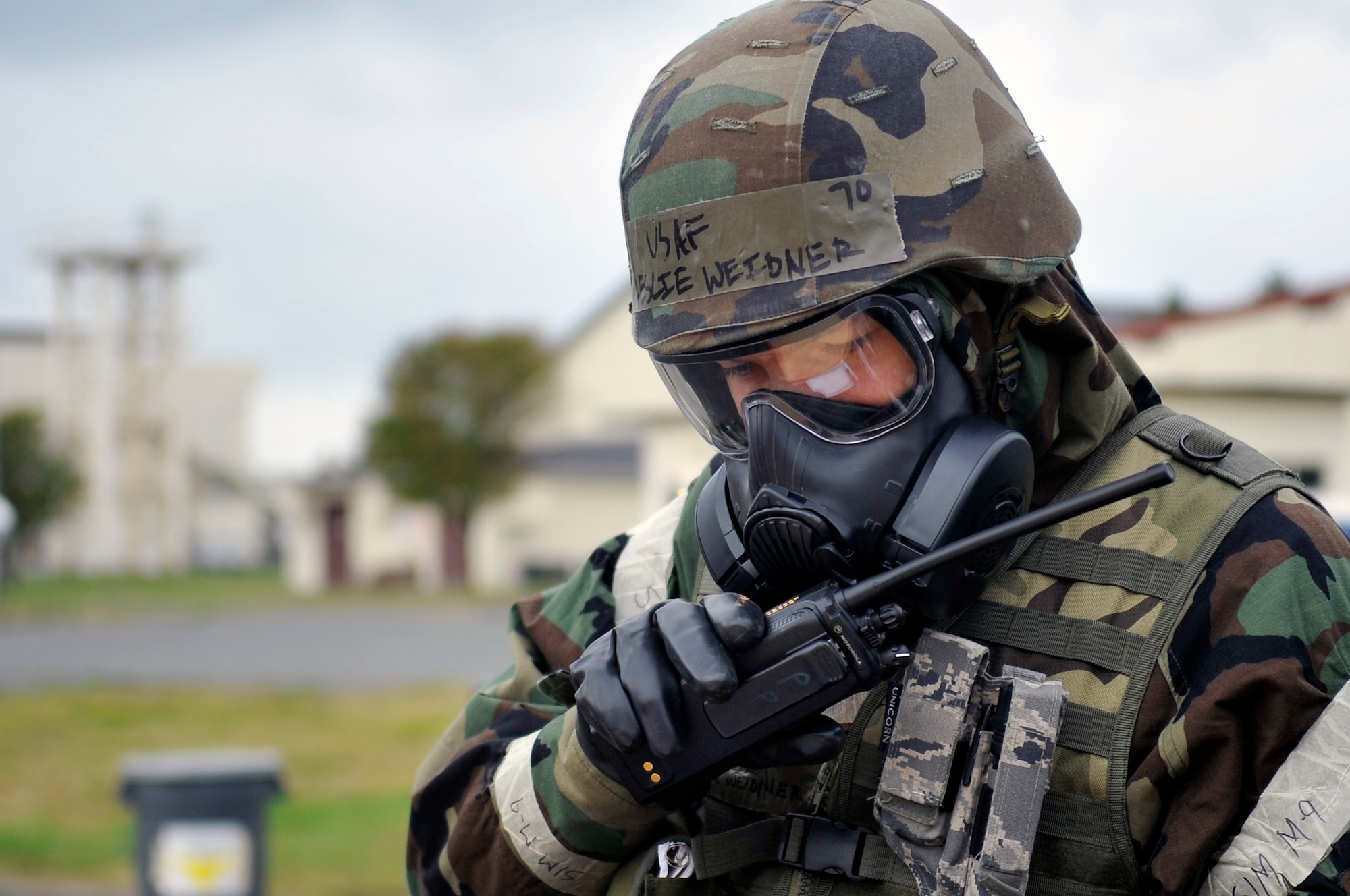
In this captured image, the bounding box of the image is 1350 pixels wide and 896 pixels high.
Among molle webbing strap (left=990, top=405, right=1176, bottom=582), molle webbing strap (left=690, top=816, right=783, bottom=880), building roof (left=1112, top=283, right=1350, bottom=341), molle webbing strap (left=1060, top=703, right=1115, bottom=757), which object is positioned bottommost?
molle webbing strap (left=690, top=816, right=783, bottom=880)

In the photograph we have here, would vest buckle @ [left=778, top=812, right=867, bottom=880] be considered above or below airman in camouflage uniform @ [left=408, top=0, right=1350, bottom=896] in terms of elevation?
below

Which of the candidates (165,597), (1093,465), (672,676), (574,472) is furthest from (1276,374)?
(165,597)

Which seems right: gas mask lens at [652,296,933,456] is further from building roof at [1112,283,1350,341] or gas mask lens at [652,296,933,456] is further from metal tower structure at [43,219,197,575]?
metal tower structure at [43,219,197,575]

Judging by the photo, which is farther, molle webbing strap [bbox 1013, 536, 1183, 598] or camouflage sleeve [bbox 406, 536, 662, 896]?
camouflage sleeve [bbox 406, 536, 662, 896]

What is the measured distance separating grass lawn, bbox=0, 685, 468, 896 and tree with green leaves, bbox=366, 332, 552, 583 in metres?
19.6

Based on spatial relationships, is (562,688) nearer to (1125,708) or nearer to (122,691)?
(1125,708)

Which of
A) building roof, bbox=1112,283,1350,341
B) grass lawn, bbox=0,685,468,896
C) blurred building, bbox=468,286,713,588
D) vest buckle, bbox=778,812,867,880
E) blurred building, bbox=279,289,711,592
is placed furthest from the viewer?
blurred building, bbox=279,289,711,592

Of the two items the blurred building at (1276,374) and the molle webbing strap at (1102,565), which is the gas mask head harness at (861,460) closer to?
the molle webbing strap at (1102,565)

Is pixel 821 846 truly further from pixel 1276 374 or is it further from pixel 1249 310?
pixel 1249 310

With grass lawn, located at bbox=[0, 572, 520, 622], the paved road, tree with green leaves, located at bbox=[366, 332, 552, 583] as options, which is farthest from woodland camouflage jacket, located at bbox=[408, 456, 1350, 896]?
tree with green leaves, located at bbox=[366, 332, 552, 583]

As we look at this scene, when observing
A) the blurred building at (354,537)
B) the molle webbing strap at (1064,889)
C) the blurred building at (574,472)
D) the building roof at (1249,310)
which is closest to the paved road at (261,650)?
the blurred building at (574,472)

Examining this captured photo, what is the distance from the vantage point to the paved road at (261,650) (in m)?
14.0

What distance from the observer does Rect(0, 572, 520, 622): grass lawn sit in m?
25.7

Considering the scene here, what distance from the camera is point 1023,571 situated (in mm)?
1628
